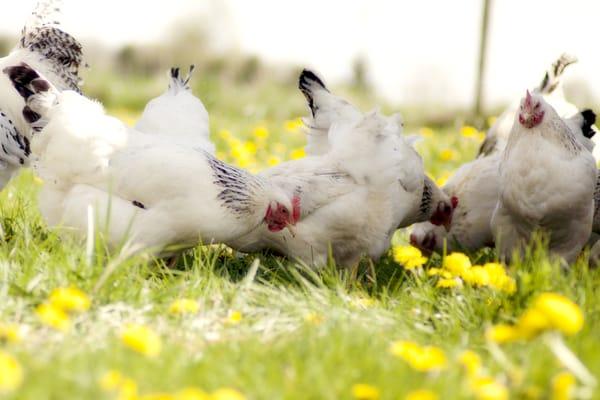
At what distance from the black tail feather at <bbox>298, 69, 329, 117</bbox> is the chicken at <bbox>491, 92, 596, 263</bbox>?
3.99ft

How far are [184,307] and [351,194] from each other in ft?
5.01

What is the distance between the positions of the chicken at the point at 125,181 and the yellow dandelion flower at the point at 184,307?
0.63 metres

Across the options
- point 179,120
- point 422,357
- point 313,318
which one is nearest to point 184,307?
point 313,318

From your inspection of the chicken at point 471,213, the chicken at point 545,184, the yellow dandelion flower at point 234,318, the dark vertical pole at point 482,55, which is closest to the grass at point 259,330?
the yellow dandelion flower at point 234,318

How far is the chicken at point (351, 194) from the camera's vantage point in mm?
3545

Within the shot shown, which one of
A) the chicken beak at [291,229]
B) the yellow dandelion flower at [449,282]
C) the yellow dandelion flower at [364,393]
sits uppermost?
the yellow dandelion flower at [364,393]

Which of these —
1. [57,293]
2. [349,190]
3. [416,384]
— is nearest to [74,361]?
[57,293]

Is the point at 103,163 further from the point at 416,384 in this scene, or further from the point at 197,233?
the point at 416,384

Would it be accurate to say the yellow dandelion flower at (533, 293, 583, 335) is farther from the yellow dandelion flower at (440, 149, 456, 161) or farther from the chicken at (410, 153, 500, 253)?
the yellow dandelion flower at (440, 149, 456, 161)

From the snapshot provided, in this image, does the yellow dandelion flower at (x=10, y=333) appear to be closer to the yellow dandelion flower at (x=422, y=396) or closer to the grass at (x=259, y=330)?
the grass at (x=259, y=330)

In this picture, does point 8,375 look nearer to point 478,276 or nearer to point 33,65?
point 478,276

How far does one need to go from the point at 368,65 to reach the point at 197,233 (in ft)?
38.7

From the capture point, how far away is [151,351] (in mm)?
1665

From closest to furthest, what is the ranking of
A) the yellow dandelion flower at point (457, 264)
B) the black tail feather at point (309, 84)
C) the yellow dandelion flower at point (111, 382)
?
the yellow dandelion flower at point (111, 382)
the yellow dandelion flower at point (457, 264)
the black tail feather at point (309, 84)
